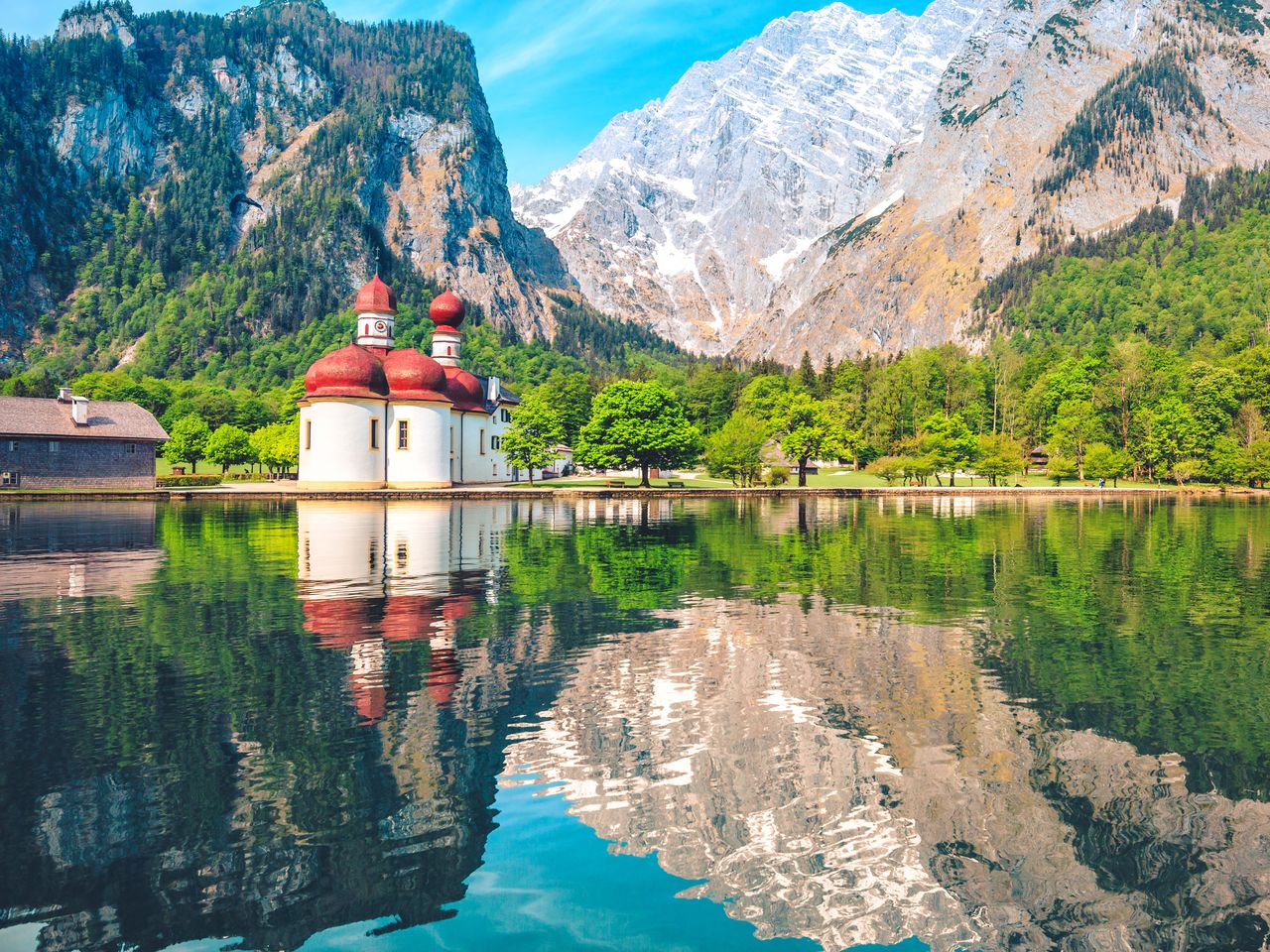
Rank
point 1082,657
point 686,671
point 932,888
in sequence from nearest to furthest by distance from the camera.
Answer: point 932,888 → point 686,671 → point 1082,657

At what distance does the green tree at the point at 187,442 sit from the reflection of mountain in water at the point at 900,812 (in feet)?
353

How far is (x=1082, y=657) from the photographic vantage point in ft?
51.2

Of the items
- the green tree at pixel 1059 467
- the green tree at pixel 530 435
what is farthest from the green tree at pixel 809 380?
the green tree at pixel 530 435

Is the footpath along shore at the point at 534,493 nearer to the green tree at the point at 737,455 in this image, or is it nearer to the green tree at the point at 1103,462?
the green tree at the point at 737,455

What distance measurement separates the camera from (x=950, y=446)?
4011 inches

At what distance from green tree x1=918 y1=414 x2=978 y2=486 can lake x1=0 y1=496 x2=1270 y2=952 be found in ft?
269

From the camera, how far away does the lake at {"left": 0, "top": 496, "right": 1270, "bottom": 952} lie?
23.7 feet

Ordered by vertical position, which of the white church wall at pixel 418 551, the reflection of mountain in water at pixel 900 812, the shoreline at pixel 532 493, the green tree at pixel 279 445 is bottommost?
Answer: the reflection of mountain in water at pixel 900 812

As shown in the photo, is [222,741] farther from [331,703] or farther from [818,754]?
[818,754]

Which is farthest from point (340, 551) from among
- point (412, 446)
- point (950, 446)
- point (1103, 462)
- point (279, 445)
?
point (1103, 462)

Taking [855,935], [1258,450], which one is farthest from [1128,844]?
[1258,450]

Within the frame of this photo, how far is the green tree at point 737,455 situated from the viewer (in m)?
91.8

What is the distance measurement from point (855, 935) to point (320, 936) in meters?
4.18

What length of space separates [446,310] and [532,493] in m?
31.1
